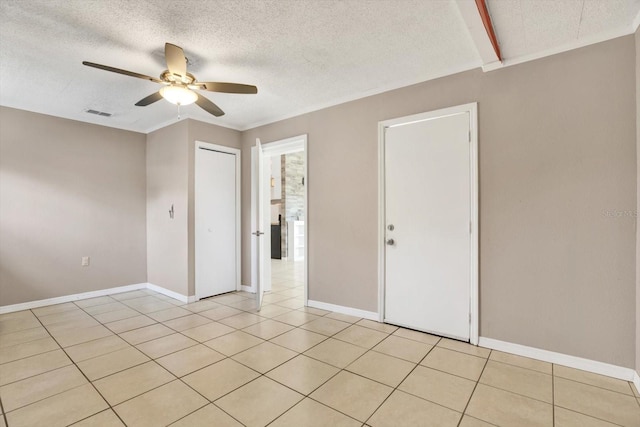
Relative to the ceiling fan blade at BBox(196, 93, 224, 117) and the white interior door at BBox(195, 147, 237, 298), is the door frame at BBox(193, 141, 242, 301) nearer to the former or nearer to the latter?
the white interior door at BBox(195, 147, 237, 298)

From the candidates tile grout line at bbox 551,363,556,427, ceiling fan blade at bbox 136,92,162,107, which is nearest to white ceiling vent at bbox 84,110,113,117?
ceiling fan blade at bbox 136,92,162,107

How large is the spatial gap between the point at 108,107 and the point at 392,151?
360cm

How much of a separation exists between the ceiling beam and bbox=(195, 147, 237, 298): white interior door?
11.8 ft

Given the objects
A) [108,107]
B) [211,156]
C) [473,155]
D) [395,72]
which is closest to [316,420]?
[473,155]

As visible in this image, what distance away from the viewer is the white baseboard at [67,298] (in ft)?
12.5

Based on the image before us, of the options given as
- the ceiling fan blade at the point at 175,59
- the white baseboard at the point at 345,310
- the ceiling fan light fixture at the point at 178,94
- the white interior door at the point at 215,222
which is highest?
the ceiling fan blade at the point at 175,59

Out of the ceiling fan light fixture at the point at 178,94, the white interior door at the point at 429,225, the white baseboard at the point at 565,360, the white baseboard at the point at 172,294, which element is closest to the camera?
the white baseboard at the point at 565,360

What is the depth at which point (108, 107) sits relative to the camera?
3898mm

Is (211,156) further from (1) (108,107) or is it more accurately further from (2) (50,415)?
(2) (50,415)

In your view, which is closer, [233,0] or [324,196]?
[233,0]

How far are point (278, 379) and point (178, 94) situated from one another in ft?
7.94

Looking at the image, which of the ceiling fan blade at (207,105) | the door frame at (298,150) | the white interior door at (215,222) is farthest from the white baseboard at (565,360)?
the white interior door at (215,222)

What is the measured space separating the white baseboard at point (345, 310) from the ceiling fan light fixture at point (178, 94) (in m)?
2.71

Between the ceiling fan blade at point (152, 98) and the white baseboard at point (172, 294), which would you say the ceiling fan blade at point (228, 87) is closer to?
the ceiling fan blade at point (152, 98)
